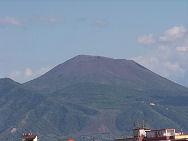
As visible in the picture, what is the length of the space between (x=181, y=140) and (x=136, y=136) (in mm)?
22486

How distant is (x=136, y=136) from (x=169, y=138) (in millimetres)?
16113

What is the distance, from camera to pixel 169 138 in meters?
155

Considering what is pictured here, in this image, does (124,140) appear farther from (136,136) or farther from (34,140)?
(34,140)

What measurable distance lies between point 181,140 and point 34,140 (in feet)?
136

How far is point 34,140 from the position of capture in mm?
163375

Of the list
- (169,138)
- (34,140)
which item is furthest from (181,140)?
(34,140)

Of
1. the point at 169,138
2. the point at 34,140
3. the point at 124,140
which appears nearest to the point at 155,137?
the point at 169,138

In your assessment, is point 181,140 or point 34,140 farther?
point 34,140

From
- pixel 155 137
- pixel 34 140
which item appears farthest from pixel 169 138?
pixel 34 140

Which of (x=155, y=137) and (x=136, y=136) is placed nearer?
(x=155, y=137)

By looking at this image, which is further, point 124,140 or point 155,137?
point 124,140

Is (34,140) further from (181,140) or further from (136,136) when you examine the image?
(181,140)

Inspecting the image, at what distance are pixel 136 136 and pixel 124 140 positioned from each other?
13.8ft

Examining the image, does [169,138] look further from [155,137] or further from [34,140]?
[34,140]
